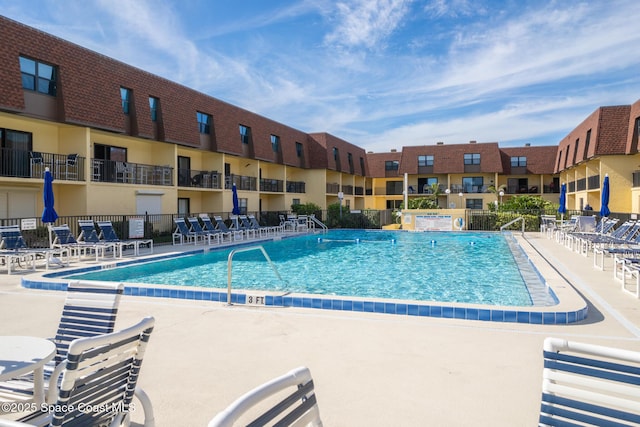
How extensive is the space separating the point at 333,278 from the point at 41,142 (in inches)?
534

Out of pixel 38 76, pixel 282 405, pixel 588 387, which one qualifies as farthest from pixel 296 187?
pixel 282 405

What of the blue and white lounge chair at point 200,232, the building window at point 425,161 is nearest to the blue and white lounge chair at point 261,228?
the blue and white lounge chair at point 200,232

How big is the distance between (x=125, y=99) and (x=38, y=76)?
4.27 meters

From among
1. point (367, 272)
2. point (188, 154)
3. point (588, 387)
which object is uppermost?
point (188, 154)

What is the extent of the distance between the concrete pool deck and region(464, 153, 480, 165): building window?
37870 mm

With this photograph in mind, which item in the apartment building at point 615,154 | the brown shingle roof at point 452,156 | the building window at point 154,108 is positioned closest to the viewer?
the building window at point 154,108

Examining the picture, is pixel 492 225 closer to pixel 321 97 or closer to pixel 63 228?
pixel 321 97

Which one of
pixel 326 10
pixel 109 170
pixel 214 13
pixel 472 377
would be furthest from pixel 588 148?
pixel 472 377

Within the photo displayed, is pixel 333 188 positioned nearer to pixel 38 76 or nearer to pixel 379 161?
pixel 379 161

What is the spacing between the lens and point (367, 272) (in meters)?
12.8

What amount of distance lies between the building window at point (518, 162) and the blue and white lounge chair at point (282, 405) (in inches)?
1908

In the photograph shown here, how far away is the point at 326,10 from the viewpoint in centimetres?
1834

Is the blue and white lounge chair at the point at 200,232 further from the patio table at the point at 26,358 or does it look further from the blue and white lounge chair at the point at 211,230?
the patio table at the point at 26,358

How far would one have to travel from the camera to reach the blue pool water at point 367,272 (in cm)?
1005
